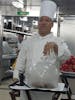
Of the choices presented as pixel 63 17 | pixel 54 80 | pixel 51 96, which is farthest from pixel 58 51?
pixel 63 17

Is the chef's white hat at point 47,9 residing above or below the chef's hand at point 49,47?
above

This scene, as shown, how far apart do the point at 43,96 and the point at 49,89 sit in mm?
216

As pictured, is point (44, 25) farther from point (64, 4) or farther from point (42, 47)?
point (64, 4)

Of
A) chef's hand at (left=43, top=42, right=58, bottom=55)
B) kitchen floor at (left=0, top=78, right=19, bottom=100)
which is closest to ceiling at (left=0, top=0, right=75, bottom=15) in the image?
kitchen floor at (left=0, top=78, right=19, bottom=100)

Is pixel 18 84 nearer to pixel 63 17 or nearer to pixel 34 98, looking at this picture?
pixel 34 98

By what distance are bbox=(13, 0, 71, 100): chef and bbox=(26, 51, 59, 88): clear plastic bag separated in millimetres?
41

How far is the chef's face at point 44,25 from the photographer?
8.21ft

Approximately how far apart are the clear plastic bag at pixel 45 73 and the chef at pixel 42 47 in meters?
0.04

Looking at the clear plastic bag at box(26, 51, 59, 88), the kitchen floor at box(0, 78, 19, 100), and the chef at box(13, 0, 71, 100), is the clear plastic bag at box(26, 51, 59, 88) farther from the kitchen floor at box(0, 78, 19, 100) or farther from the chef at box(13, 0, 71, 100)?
the kitchen floor at box(0, 78, 19, 100)

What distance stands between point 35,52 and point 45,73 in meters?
0.19

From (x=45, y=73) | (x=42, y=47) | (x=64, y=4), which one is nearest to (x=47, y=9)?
(x=42, y=47)

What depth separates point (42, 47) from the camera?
2.49 meters

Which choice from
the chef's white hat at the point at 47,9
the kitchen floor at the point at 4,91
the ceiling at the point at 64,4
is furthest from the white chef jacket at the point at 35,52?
the kitchen floor at the point at 4,91

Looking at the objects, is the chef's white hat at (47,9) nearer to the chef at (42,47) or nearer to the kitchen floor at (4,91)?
the chef at (42,47)
